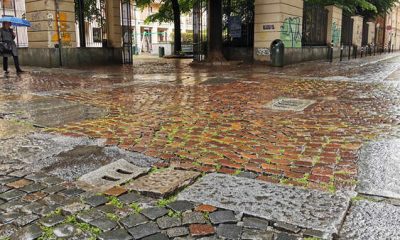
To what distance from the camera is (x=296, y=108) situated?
Result: 6.80 m

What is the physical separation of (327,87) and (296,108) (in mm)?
3518

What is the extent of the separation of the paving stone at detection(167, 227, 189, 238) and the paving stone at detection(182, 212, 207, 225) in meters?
0.08

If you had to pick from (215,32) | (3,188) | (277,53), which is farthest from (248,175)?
(215,32)

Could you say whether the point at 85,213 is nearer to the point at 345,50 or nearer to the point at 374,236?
the point at 374,236

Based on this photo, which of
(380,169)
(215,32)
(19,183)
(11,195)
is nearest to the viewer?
(11,195)

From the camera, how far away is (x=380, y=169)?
3561 millimetres

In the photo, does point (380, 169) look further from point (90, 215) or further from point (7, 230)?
point (7, 230)

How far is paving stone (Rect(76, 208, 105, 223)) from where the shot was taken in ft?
8.45

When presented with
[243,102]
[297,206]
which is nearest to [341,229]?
[297,206]

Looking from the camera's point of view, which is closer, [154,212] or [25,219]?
[25,219]

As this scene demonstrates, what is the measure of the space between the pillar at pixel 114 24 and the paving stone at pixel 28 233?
1851 cm

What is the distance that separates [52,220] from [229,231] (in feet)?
3.84

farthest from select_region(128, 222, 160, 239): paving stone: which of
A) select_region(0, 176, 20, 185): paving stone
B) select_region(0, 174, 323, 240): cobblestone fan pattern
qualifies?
select_region(0, 176, 20, 185): paving stone

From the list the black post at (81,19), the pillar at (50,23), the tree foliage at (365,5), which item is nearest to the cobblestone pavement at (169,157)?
the pillar at (50,23)
